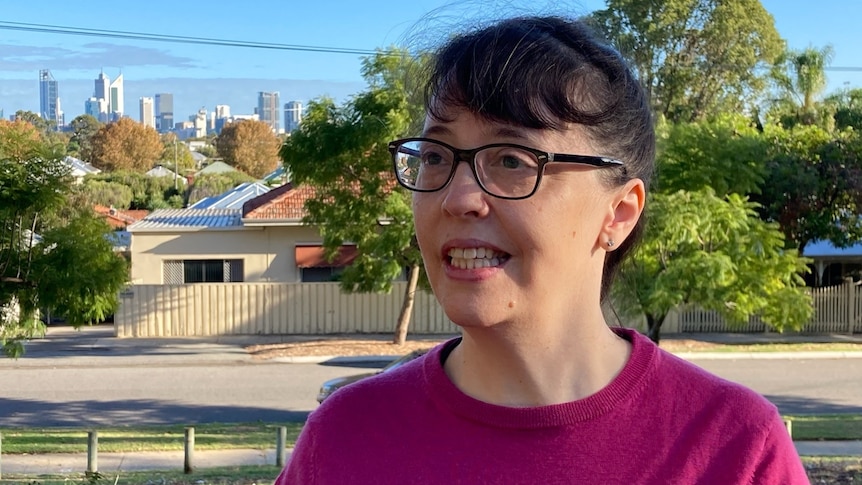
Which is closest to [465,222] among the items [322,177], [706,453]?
[706,453]

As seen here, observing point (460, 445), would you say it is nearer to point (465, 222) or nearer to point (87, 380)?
point (465, 222)

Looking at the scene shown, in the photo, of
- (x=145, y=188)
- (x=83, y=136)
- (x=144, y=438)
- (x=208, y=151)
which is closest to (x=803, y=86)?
(x=144, y=438)

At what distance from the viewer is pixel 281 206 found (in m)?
26.5

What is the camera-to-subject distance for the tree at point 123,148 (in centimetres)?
7481

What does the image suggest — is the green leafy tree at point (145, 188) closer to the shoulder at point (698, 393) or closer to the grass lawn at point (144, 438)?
the grass lawn at point (144, 438)

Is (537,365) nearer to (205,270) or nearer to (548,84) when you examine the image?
(548,84)

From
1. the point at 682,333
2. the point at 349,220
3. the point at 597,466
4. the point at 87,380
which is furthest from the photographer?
the point at 682,333

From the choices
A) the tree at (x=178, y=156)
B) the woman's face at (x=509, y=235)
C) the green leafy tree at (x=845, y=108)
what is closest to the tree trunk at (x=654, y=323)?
the woman's face at (x=509, y=235)

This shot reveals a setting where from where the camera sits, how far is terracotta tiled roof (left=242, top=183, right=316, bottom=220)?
1027 inches

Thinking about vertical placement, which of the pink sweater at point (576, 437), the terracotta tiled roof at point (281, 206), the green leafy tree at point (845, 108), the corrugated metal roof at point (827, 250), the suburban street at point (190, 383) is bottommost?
the suburban street at point (190, 383)

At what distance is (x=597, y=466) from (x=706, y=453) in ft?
0.64

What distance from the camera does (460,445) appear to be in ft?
5.67

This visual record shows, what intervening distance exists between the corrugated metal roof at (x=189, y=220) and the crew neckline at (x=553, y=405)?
25332 mm

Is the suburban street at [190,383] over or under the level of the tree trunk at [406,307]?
under
